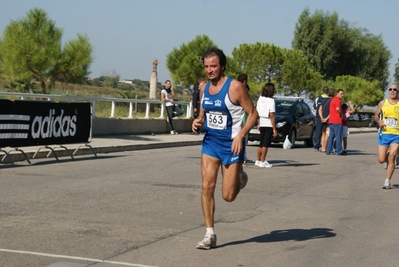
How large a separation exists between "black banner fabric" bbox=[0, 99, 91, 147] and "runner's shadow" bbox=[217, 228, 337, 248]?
779 cm

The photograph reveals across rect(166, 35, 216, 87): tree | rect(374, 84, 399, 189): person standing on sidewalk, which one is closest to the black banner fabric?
rect(374, 84, 399, 189): person standing on sidewalk

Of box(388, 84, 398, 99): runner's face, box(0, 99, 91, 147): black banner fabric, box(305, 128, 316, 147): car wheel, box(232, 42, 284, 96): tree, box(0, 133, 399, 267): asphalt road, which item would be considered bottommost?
box(0, 133, 399, 267): asphalt road

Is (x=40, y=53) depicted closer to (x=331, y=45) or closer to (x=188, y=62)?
(x=188, y=62)

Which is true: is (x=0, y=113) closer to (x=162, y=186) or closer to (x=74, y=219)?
(x=162, y=186)

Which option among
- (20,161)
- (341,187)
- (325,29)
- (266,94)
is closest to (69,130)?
(20,161)

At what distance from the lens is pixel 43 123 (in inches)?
631

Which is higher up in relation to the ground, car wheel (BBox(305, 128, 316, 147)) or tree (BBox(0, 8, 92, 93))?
tree (BBox(0, 8, 92, 93))

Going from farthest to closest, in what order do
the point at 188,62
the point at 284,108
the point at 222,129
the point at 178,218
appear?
the point at 188,62 < the point at 284,108 < the point at 178,218 < the point at 222,129

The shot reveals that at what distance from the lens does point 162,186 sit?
12852 millimetres

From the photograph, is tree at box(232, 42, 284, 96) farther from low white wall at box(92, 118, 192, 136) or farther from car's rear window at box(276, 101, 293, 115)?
car's rear window at box(276, 101, 293, 115)

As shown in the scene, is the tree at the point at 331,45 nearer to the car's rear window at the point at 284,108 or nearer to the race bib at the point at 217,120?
the car's rear window at the point at 284,108

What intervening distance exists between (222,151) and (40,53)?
77.0 ft

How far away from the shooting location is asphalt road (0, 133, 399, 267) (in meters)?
7.38

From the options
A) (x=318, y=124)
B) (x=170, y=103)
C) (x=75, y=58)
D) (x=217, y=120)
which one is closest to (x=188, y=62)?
(x=75, y=58)
